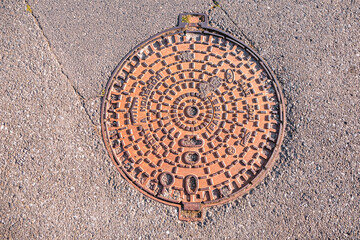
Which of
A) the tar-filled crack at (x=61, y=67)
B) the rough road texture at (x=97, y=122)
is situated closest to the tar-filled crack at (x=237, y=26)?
the rough road texture at (x=97, y=122)

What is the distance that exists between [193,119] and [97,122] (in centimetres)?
90

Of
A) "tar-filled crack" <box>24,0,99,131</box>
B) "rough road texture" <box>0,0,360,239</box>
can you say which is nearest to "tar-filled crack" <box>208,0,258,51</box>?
"rough road texture" <box>0,0,360,239</box>

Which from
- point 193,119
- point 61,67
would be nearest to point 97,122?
point 61,67

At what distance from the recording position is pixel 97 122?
2.70m

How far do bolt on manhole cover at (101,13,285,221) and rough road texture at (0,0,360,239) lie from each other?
0.11m

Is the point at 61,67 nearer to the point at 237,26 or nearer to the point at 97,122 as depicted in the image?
the point at 97,122

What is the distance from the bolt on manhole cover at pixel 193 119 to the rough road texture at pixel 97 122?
108mm

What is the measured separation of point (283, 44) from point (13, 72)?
2.67m

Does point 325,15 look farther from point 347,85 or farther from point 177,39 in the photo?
point 177,39

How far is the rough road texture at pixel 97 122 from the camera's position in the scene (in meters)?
2.45

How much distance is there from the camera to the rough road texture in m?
2.45

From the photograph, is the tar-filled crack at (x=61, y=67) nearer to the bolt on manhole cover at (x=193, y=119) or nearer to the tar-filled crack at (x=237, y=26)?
the bolt on manhole cover at (x=193, y=119)

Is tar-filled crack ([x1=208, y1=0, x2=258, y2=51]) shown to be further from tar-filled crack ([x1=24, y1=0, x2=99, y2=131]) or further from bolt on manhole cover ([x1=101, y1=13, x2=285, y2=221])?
tar-filled crack ([x1=24, y1=0, x2=99, y2=131])

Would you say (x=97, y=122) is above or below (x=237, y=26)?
below
